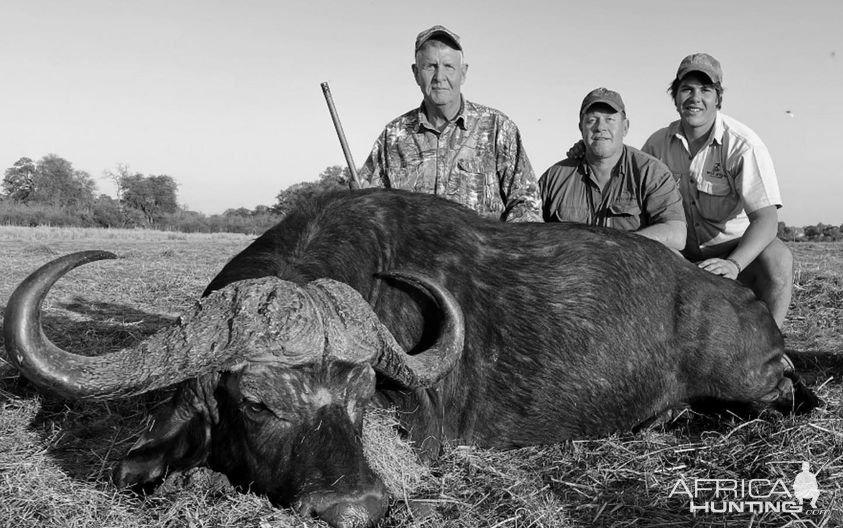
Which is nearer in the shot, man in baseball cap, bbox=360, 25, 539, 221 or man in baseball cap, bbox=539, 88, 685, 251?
man in baseball cap, bbox=539, 88, 685, 251

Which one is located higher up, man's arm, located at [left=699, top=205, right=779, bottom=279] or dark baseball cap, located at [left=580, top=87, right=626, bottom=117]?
dark baseball cap, located at [left=580, top=87, right=626, bottom=117]

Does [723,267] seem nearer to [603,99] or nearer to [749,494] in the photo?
[603,99]

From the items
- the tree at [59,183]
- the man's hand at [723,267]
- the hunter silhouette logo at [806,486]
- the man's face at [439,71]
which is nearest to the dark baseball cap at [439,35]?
the man's face at [439,71]

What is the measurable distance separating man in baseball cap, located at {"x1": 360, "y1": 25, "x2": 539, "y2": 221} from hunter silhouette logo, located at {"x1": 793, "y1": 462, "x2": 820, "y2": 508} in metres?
3.18

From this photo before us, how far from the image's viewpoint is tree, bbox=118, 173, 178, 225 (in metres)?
65.8

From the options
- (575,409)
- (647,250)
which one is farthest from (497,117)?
(575,409)

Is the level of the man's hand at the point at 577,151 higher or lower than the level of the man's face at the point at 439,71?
lower

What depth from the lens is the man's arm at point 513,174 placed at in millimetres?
5898

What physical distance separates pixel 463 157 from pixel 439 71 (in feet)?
2.62

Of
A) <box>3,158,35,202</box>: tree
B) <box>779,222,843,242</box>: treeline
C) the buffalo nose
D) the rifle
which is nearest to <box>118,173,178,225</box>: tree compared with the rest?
<box>3,158,35,202</box>: tree

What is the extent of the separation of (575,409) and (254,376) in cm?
209

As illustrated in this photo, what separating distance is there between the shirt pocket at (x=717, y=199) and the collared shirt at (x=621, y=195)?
0.58 meters

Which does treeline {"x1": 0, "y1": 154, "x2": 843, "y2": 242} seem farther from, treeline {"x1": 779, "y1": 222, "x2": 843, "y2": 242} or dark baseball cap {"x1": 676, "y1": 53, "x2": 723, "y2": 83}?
dark baseball cap {"x1": 676, "y1": 53, "x2": 723, "y2": 83}

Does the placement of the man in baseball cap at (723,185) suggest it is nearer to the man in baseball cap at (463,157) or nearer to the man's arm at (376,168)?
the man in baseball cap at (463,157)
